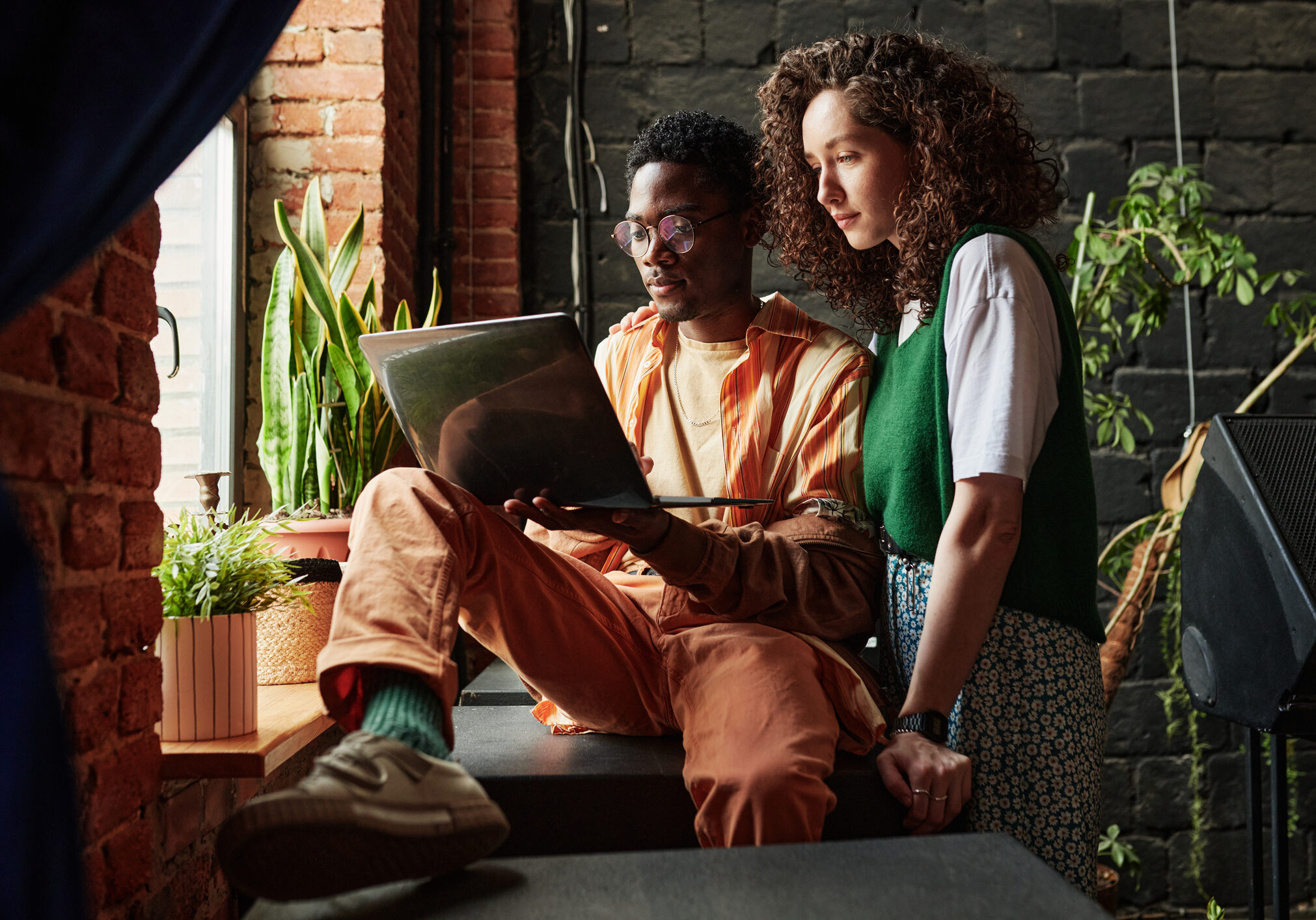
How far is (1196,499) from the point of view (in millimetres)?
1945

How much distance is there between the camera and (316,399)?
1.98 meters

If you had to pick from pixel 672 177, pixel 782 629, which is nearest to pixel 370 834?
pixel 782 629

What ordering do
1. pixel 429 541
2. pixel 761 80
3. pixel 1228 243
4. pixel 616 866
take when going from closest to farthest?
pixel 616 866, pixel 429 541, pixel 1228 243, pixel 761 80

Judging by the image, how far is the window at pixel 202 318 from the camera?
2076 millimetres

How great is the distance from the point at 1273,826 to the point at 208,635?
69.0 inches

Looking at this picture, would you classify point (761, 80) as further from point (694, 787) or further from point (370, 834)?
point (370, 834)

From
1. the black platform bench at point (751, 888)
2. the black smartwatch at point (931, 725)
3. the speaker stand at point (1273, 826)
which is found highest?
the black smartwatch at point (931, 725)

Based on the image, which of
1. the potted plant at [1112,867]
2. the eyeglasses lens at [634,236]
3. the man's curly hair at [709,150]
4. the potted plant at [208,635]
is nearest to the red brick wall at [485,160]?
the man's curly hair at [709,150]

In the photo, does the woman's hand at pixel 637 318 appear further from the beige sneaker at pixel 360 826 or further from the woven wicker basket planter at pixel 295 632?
the beige sneaker at pixel 360 826

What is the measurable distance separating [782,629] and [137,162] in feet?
3.63

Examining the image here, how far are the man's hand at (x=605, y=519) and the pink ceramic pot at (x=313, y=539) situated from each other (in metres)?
0.58

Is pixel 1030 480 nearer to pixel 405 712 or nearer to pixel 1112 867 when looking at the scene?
pixel 405 712

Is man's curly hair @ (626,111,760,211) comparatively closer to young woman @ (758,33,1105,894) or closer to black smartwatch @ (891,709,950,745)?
young woman @ (758,33,1105,894)

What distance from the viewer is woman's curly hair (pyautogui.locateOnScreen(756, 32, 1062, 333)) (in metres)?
1.57
